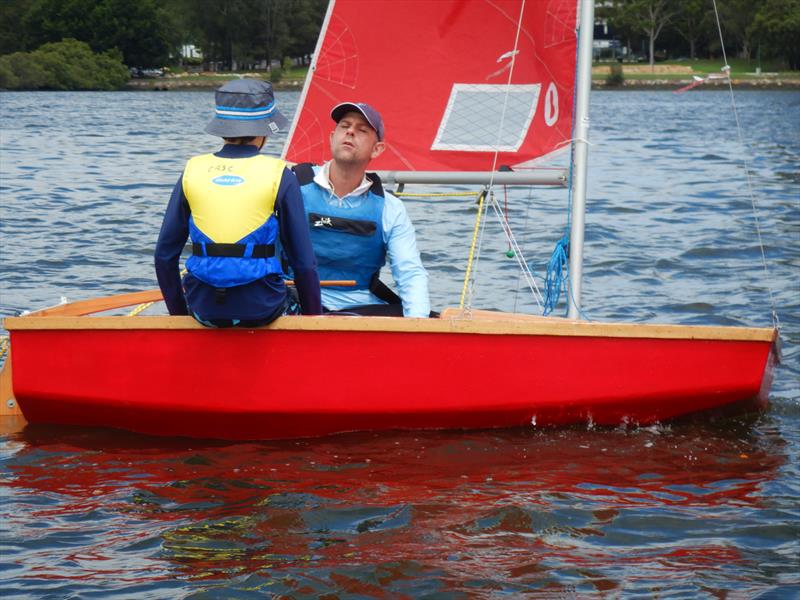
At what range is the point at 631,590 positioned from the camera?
14.0 ft

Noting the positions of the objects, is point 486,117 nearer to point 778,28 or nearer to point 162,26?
point 162,26

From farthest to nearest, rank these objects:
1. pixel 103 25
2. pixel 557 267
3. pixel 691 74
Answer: pixel 691 74
pixel 103 25
pixel 557 267

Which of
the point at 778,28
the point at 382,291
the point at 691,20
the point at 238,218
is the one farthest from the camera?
the point at 691,20

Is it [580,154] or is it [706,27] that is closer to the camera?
[580,154]

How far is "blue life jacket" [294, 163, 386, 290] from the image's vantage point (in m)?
5.63

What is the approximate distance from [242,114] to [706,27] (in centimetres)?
8971

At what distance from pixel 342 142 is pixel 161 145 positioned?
2128 cm

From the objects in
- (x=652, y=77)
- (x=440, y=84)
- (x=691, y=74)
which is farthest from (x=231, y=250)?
(x=691, y=74)

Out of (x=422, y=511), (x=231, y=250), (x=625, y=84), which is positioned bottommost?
(x=625, y=84)

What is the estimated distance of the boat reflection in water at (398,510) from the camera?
433cm

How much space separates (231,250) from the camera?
5.09 metres

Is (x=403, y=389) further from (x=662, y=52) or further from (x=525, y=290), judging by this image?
(x=662, y=52)

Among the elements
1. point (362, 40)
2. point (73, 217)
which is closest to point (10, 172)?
point (73, 217)

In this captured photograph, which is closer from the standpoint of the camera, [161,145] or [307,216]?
[307,216]
